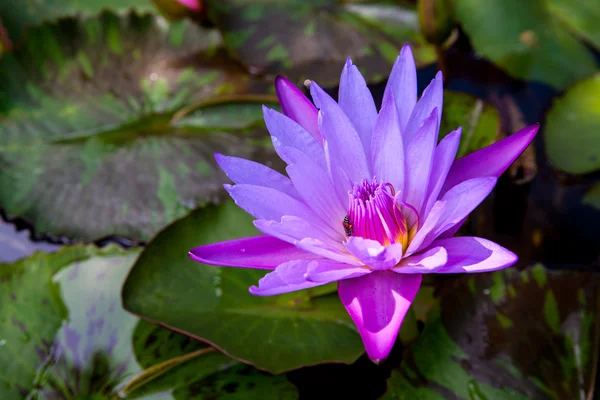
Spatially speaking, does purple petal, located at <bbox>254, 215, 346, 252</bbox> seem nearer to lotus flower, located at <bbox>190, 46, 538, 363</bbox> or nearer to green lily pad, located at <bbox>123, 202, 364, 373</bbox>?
lotus flower, located at <bbox>190, 46, 538, 363</bbox>

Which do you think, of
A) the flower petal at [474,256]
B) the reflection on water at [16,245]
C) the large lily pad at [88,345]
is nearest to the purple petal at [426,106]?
the flower petal at [474,256]

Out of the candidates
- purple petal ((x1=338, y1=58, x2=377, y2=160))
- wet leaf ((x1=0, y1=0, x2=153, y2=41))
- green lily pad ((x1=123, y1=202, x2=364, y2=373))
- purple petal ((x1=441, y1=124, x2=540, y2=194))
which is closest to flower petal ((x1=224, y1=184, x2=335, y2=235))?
purple petal ((x1=338, y1=58, x2=377, y2=160))

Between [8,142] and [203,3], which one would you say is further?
[203,3]

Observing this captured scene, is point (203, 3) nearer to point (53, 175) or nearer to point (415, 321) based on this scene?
point (53, 175)

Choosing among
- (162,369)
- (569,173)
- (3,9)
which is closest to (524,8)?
(569,173)

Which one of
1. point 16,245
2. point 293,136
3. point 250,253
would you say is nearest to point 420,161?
point 293,136

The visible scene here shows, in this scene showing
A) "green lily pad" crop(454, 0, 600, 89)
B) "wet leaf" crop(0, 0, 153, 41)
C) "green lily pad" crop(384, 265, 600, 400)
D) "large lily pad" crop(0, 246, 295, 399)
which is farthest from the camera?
"wet leaf" crop(0, 0, 153, 41)
